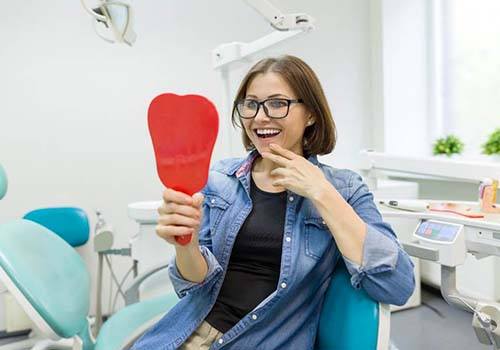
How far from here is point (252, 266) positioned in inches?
44.4

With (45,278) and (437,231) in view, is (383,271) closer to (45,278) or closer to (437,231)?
(437,231)

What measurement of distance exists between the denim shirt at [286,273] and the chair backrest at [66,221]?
1444 millimetres

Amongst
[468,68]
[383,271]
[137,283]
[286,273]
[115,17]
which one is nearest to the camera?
[383,271]

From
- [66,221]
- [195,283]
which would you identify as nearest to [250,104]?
[195,283]

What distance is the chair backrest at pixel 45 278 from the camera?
1085 mm

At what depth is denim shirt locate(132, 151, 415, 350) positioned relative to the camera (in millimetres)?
1043

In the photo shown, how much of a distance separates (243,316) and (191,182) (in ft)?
1.45

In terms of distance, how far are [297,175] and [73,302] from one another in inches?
29.8

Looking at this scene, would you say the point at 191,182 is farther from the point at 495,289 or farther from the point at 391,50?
the point at 391,50

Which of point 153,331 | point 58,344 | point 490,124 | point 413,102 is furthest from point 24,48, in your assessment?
point 490,124

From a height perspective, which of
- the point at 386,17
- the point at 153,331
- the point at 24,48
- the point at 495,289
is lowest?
the point at 495,289

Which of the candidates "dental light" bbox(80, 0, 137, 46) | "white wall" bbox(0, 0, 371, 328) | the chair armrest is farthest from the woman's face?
"white wall" bbox(0, 0, 371, 328)

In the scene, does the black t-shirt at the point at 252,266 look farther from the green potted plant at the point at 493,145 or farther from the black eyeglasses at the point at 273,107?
the green potted plant at the point at 493,145

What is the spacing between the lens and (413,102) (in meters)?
3.28
